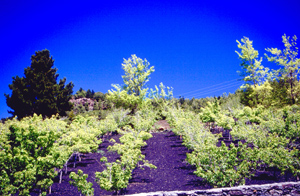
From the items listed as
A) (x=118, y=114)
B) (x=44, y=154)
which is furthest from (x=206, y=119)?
(x=44, y=154)

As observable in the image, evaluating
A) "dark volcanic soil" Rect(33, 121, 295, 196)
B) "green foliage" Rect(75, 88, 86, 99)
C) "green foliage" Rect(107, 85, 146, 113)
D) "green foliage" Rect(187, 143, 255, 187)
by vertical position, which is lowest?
"dark volcanic soil" Rect(33, 121, 295, 196)

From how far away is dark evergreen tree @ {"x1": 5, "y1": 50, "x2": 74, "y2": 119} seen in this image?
22.3 meters

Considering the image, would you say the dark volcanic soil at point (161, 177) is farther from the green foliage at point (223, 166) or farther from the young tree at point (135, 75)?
the young tree at point (135, 75)

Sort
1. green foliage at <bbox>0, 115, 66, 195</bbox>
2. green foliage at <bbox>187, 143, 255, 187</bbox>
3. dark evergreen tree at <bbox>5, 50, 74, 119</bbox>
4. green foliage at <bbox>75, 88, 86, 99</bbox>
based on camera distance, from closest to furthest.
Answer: green foliage at <bbox>0, 115, 66, 195</bbox>
green foliage at <bbox>187, 143, 255, 187</bbox>
dark evergreen tree at <bbox>5, 50, 74, 119</bbox>
green foliage at <bbox>75, 88, 86, 99</bbox>

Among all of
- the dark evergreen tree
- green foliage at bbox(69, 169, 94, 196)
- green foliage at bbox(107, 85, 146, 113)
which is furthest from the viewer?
green foliage at bbox(107, 85, 146, 113)

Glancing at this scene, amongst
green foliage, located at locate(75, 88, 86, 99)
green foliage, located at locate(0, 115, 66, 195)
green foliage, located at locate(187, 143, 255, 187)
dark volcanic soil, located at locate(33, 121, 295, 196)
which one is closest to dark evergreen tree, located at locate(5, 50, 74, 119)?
dark volcanic soil, located at locate(33, 121, 295, 196)

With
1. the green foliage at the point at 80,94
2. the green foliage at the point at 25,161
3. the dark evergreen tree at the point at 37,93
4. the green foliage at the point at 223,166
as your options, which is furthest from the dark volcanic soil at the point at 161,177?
the green foliage at the point at 80,94

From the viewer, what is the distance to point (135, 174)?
29.6ft

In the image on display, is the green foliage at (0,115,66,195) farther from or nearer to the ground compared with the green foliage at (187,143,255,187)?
farther from the ground

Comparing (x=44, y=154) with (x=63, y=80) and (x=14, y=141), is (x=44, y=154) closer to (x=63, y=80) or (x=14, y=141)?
(x=14, y=141)

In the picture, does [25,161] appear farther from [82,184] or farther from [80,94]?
[80,94]

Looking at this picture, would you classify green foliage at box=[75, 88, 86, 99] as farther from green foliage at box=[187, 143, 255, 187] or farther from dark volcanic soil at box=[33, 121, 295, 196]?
green foliage at box=[187, 143, 255, 187]

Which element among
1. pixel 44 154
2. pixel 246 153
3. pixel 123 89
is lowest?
pixel 246 153

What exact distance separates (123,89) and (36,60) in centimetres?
1425
